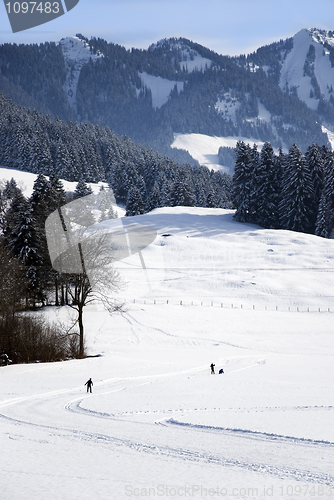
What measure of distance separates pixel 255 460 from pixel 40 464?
4.72 meters

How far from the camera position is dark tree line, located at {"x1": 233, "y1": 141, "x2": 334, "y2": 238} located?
222ft

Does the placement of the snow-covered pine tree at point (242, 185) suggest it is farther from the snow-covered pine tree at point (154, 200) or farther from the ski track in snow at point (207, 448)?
the ski track in snow at point (207, 448)

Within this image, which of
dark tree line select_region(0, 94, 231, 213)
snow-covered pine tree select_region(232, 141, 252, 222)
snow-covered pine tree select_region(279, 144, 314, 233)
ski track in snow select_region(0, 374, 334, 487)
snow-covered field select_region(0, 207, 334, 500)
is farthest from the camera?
dark tree line select_region(0, 94, 231, 213)

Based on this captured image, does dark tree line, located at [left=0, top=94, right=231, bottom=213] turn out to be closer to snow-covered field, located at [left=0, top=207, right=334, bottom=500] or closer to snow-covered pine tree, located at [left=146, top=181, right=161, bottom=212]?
snow-covered pine tree, located at [left=146, top=181, right=161, bottom=212]

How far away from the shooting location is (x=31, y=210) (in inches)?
1564

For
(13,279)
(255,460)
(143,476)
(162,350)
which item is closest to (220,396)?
(255,460)

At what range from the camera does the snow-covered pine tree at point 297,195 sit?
67750mm

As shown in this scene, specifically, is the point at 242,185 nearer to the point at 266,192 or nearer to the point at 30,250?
the point at 266,192

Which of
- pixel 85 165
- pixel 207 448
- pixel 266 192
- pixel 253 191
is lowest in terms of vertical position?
pixel 207 448

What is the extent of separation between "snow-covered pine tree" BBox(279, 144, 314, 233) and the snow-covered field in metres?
20.2

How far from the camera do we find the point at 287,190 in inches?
2689

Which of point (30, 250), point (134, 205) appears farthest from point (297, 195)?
point (30, 250)

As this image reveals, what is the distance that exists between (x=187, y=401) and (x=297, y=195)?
182 ft

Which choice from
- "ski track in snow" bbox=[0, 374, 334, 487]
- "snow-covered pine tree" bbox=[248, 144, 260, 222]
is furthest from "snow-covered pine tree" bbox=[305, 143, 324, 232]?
"ski track in snow" bbox=[0, 374, 334, 487]
